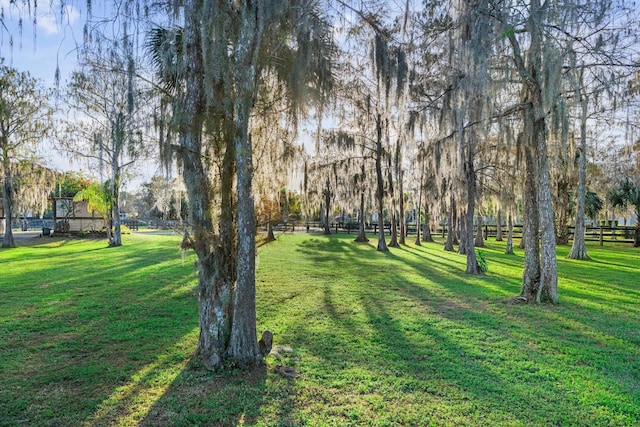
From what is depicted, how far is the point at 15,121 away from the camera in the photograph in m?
15.5

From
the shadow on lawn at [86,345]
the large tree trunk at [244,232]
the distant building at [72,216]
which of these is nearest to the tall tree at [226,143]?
the large tree trunk at [244,232]

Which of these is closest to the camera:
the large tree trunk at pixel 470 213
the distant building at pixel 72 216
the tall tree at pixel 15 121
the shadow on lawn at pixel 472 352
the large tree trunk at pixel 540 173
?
the shadow on lawn at pixel 472 352

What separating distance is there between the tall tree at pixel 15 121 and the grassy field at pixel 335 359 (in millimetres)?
10984

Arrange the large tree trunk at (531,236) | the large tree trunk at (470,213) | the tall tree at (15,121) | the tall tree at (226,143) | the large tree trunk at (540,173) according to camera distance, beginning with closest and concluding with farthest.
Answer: the tall tree at (226,143), the large tree trunk at (540,173), the large tree trunk at (531,236), the large tree trunk at (470,213), the tall tree at (15,121)

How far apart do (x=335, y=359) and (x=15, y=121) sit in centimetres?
1880

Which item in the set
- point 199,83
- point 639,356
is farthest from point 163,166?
point 639,356

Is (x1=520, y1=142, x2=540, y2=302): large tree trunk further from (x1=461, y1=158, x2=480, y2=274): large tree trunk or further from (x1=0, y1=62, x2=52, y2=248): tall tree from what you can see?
(x1=0, y1=62, x2=52, y2=248): tall tree

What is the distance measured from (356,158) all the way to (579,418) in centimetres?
1640

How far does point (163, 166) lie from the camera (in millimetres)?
3471

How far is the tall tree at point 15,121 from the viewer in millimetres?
15086

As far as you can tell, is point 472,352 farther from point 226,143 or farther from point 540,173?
point 540,173

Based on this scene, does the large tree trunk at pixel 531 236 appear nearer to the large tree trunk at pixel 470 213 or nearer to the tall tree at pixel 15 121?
the large tree trunk at pixel 470 213

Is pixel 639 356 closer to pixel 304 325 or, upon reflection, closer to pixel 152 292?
pixel 304 325

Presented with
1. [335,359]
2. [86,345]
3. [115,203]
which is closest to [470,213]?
[335,359]
